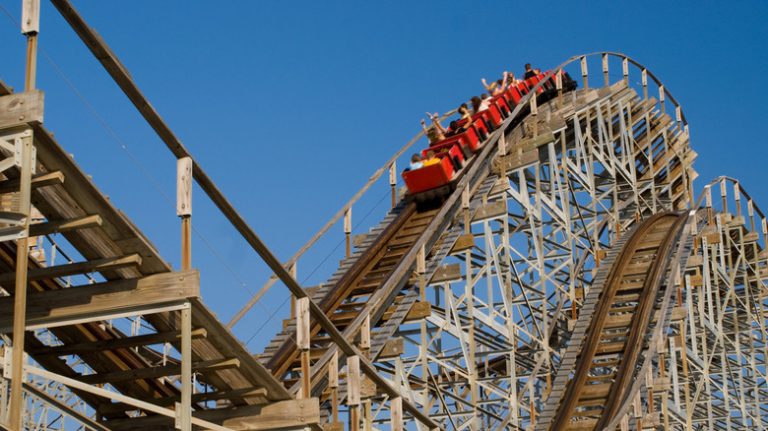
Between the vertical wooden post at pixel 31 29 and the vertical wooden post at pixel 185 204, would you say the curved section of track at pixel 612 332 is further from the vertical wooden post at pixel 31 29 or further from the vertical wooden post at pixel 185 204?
the vertical wooden post at pixel 31 29

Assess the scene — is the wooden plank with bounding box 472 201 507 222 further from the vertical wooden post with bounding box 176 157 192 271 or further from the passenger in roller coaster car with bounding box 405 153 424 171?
the vertical wooden post with bounding box 176 157 192 271

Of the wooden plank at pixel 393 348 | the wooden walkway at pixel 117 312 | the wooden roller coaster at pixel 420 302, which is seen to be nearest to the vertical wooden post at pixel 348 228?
the wooden roller coaster at pixel 420 302

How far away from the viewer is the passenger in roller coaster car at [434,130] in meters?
19.5

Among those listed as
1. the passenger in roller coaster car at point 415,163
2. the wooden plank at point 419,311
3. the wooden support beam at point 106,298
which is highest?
the passenger in roller coaster car at point 415,163

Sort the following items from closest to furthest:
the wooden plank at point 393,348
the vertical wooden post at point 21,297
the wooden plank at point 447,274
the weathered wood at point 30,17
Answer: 1. the vertical wooden post at point 21,297
2. the weathered wood at point 30,17
3. the wooden plank at point 393,348
4. the wooden plank at point 447,274

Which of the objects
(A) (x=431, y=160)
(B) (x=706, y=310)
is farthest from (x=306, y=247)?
(B) (x=706, y=310)

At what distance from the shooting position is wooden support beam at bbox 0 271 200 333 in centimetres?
730

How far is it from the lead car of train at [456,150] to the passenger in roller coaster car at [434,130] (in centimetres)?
20

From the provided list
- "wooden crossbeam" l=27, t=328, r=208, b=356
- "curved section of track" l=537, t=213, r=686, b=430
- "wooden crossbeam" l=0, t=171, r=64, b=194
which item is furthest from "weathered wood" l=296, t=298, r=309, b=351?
"curved section of track" l=537, t=213, r=686, b=430

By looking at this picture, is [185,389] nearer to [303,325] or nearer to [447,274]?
[303,325]

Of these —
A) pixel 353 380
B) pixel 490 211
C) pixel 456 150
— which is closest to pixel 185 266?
pixel 353 380

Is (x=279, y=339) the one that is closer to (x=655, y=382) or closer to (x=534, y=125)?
(x=655, y=382)

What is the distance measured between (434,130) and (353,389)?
1065 centimetres

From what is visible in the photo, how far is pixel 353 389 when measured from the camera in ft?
31.1
